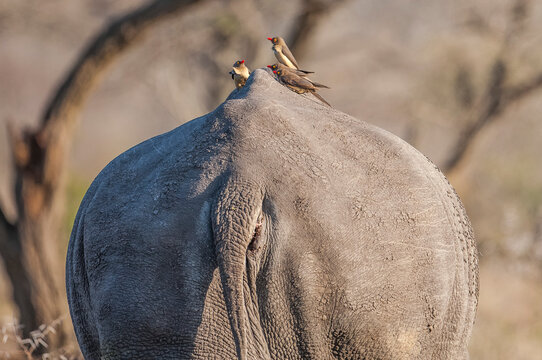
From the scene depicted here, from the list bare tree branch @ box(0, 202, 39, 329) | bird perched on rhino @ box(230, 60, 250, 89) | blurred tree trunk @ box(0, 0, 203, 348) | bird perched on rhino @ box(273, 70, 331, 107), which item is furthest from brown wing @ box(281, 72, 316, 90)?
bare tree branch @ box(0, 202, 39, 329)

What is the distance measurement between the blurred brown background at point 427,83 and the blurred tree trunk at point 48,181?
159 millimetres

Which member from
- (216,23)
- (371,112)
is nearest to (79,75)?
→ (216,23)

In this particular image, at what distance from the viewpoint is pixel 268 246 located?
231 centimetres

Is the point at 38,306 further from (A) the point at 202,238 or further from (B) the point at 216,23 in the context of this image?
(B) the point at 216,23

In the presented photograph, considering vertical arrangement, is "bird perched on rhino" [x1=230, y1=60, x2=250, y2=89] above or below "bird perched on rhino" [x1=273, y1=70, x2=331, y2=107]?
above

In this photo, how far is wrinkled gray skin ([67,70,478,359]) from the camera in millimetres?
2312

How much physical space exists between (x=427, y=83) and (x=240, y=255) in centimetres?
1589

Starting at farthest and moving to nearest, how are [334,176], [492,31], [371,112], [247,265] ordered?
[371,112]
[492,31]
[334,176]
[247,265]

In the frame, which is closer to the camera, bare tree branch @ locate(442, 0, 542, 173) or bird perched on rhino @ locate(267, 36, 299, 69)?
bird perched on rhino @ locate(267, 36, 299, 69)

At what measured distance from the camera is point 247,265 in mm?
2297

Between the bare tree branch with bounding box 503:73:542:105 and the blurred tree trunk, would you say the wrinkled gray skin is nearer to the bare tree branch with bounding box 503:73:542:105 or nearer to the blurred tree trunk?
the blurred tree trunk

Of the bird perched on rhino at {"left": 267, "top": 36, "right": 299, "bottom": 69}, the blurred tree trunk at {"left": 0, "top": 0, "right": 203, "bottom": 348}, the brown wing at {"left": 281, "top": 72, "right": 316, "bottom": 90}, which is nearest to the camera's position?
the brown wing at {"left": 281, "top": 72, "right": 316, "bottom": 90}

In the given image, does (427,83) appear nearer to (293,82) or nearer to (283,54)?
(283,54)

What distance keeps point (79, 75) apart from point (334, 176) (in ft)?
17.0
